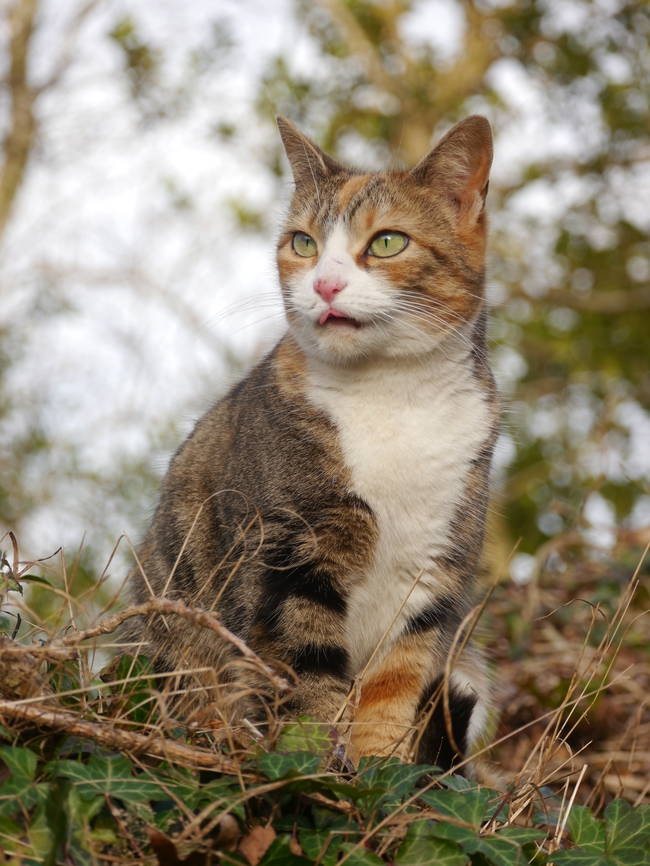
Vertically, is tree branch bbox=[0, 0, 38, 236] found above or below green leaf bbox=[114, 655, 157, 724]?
above

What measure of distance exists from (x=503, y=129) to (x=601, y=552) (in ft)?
16.3

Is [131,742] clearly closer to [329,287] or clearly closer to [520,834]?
[520,834]

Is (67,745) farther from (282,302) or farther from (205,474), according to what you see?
(282,302)

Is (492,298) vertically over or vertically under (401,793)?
over

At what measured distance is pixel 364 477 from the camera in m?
2.31

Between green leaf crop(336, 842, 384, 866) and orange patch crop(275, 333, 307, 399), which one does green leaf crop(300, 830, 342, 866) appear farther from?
orange patch crop(275, 333, 307, 399)

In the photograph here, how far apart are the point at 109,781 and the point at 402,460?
4.05 ft

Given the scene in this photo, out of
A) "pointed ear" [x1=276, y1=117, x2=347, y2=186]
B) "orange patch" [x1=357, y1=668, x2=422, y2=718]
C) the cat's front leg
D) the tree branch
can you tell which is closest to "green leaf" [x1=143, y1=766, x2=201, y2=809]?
the cat's front leg

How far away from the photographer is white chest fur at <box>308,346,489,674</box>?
7.63 feet

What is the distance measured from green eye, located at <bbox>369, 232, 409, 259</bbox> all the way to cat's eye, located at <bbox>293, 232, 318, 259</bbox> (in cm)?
22

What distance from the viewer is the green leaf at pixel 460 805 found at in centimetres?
148

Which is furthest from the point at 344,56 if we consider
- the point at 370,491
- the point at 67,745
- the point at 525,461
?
the point at 67,745

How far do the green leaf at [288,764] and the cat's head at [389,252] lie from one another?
120 centimetres

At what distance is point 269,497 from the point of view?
2.31 meters
